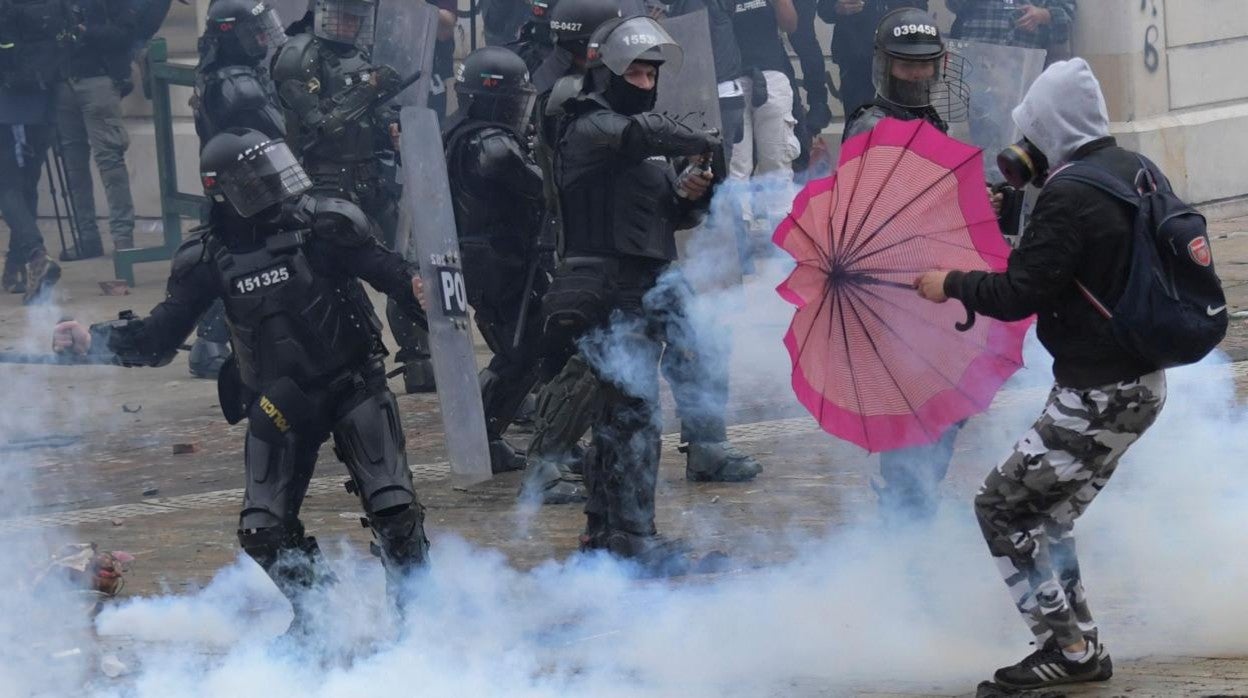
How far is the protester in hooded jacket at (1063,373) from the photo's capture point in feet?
14.4

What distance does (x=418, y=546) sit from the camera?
219 inches

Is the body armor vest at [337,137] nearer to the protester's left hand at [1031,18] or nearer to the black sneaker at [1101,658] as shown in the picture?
the protester's left hand at [1031,18]

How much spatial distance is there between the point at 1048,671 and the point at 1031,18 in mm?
8353

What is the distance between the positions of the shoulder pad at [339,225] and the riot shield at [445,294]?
3.03ft

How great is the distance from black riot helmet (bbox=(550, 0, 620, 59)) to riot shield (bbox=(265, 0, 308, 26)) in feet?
15.0

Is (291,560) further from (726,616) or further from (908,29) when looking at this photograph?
(908,29)

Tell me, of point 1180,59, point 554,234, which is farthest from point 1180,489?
point 1180,59

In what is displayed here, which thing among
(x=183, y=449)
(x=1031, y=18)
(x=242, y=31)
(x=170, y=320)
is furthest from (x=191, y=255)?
(x=1031, y=18)

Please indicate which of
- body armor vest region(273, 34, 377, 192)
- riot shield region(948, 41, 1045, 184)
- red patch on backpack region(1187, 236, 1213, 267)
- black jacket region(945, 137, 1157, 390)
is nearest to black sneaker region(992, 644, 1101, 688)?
black jacket region(945, 137, 1157, 390)

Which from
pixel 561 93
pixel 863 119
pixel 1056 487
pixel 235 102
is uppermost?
pixel 561 93

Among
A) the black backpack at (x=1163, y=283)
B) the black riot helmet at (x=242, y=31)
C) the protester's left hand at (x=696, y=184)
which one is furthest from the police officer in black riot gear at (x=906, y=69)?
the black riot helmet at (x=242, y=31)

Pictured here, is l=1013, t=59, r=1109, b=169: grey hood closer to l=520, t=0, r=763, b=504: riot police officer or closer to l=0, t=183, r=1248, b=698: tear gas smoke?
l=0, t=183, r=1248, b=698: tear gas smoke

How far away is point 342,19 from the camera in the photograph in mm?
9656

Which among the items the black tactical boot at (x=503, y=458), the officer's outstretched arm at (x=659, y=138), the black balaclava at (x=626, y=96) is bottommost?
the black tactical boot at (x=503, y=458)
